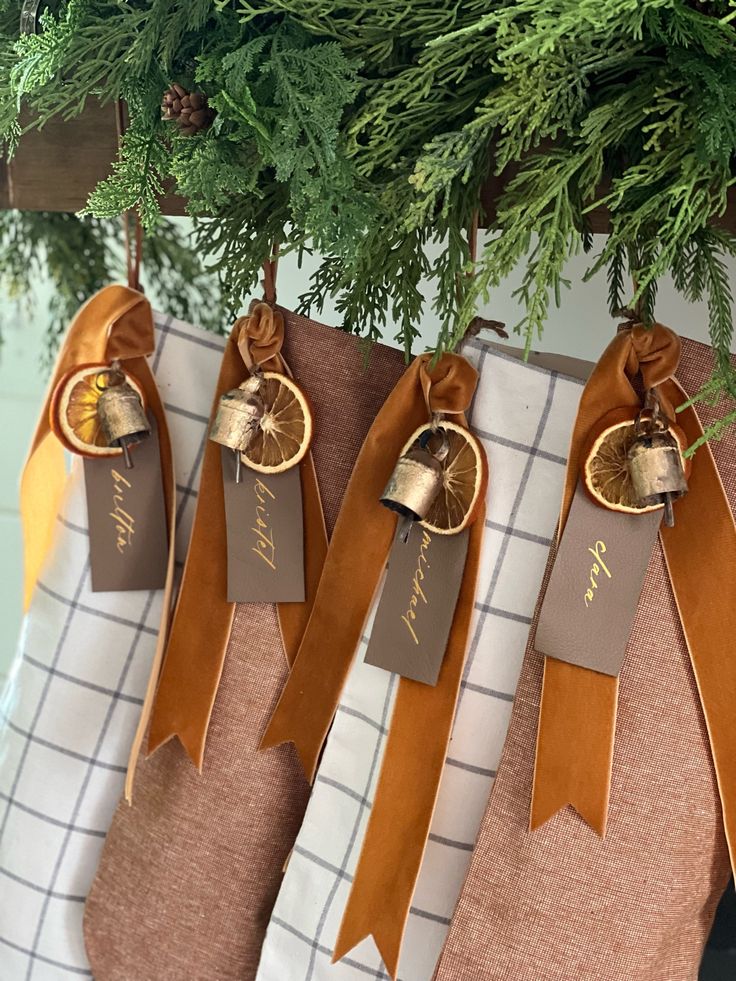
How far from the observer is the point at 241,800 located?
703mm

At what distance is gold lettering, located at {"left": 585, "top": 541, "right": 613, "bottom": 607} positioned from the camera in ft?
1.86

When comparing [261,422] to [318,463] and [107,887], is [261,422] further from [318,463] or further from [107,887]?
[107,887]

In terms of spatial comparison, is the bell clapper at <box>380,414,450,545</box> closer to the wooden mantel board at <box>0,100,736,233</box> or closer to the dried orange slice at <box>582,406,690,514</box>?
the dried orange slice at <box>582,406,690,514</box>

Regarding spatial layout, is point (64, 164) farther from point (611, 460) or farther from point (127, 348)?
point (611, 460)

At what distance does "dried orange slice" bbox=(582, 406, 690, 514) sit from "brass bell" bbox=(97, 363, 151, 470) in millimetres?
344

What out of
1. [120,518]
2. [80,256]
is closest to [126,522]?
[120,518]

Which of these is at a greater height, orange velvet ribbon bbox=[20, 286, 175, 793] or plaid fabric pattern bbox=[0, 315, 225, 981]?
orange velvet ribbon bbox=[20, 286, 175, 793]

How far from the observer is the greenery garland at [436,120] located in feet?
1.56

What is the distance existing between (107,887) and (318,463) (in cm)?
38

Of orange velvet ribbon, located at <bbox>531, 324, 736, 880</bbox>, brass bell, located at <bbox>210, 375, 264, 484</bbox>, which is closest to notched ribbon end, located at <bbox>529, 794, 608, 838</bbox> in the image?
orange velvet ribbon, located at <bbox>531, 324, 736, 880</bbox>

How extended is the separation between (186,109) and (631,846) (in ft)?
1.70

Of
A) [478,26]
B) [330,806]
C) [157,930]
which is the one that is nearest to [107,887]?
[157,930]

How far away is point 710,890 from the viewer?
59 centimetres

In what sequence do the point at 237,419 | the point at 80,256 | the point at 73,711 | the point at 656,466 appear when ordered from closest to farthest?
the point at 656,466, the point at 237,419, the point at 73,711, the point at 80,256
